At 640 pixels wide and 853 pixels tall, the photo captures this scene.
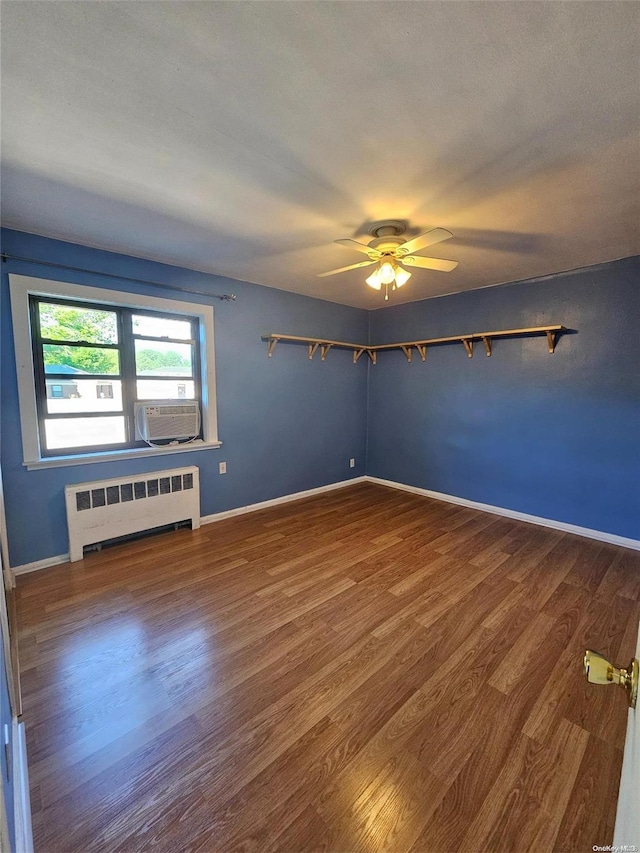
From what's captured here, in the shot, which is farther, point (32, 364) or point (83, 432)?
point (83, 432)

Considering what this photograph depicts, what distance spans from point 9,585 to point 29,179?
2472 millimetres

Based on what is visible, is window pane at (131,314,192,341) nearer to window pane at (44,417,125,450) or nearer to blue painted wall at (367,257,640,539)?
window pane at (44,417,125,450)

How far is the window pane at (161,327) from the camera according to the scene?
3084 millimetres

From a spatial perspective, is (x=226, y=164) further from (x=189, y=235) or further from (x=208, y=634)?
(x=208, y=634)

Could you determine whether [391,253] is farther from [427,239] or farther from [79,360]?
[79,360]

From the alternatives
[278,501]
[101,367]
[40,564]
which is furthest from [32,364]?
[278,501]

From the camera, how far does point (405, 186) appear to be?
184 cm

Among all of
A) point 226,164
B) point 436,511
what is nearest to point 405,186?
point 226,164

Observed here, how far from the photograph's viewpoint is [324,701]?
1537 mm

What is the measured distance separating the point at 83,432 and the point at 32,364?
2.10ft

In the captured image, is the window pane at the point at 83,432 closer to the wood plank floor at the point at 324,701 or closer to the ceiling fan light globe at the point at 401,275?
the wood plank floor at the point at 324,701

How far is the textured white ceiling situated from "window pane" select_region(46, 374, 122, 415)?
1.09m

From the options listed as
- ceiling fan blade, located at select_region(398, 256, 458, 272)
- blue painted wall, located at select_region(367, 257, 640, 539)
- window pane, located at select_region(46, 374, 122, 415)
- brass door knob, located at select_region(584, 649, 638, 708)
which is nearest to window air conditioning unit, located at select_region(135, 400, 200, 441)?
window pane, located at select_region(46, 374, 122, 415)

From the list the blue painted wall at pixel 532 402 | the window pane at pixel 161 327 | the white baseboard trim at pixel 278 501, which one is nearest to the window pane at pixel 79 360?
the window pane at pixel 161 327
